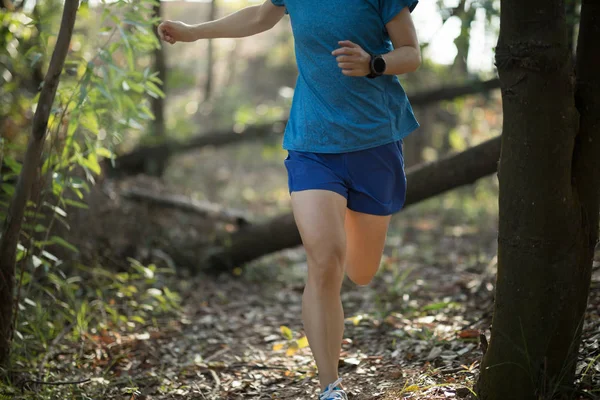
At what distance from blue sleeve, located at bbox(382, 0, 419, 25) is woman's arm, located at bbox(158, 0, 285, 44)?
1.80ft

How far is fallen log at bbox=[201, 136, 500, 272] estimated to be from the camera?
464cm

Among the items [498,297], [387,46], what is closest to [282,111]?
[387,46]

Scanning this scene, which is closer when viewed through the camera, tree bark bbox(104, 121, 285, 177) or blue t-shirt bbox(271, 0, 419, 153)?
blue t-shirt bbox(271, 0, 419, 153)

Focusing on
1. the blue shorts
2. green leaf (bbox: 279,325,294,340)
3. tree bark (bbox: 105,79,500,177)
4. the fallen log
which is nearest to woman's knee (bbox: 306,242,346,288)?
the blue shorts

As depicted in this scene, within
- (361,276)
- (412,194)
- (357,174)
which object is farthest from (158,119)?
(357,174)

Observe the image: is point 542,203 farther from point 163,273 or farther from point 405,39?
point 163,273

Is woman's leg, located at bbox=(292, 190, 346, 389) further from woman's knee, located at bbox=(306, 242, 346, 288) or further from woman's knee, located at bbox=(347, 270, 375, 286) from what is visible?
woman's knee, located at bbox=(347, 270, 375, 286)

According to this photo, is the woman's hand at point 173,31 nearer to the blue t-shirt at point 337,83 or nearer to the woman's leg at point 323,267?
the blue t-shirt at point 337,83

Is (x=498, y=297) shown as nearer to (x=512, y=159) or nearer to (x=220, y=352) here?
(x=512, y=159)

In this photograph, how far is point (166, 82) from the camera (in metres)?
9.81

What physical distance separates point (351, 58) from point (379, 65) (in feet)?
0.43

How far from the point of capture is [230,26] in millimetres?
3086

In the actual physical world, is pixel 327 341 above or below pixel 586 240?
below

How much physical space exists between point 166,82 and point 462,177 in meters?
6.13
